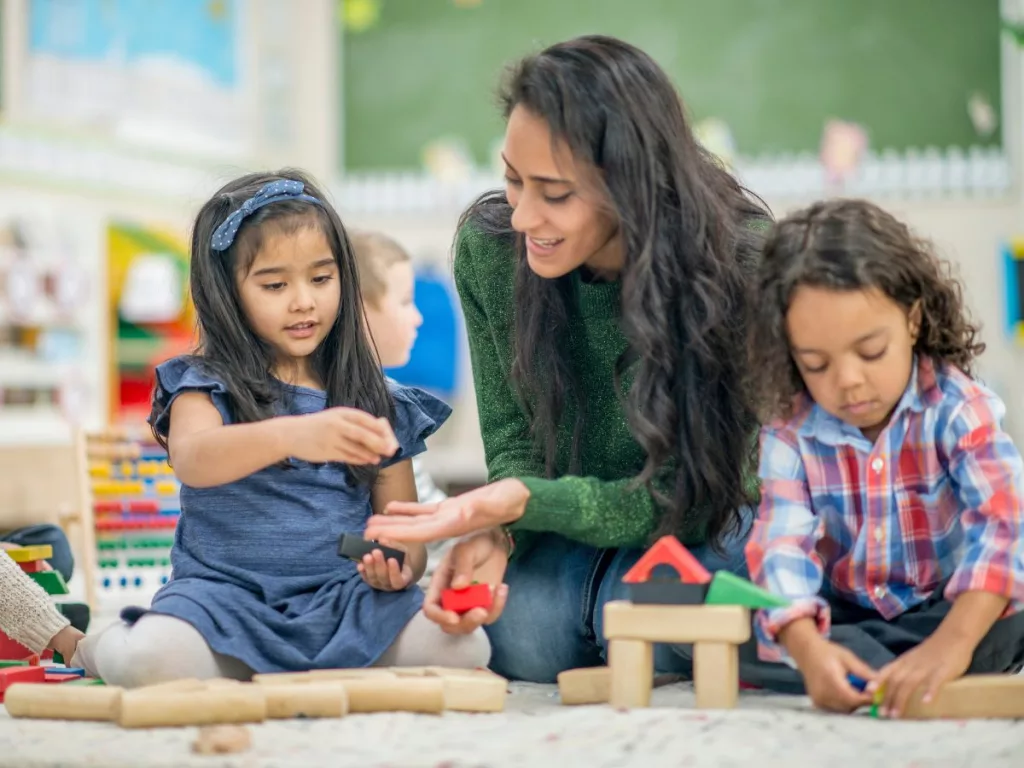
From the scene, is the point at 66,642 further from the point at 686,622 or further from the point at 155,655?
the point at 686,622

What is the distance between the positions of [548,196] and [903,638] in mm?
584

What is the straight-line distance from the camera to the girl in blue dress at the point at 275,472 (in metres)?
1.41

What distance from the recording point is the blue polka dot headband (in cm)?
156

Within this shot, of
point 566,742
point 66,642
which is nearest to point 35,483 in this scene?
point 66,642

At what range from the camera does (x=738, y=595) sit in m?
1.25

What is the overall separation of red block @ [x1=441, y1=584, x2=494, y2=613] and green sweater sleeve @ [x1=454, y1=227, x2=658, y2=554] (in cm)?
8

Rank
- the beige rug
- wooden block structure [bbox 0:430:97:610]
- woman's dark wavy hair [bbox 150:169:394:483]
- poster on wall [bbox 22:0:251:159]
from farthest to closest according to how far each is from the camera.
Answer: poster on wall [bbox 22:0:251:159]
wooden block structure [bbox 0:430:97:610]
woman's dark wavy hair [bbox 150:169:394:483]
the beige rug

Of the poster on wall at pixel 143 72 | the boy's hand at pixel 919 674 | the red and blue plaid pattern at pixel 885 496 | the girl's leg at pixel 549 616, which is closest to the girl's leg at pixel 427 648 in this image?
the girl's leg at pixel 549 616

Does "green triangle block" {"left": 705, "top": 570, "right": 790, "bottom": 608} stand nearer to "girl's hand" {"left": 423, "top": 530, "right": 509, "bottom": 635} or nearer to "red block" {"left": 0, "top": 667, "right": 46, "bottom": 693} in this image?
"girl's hand" {"left": 423, "top": 530, "right": 509, "bottom": 635}

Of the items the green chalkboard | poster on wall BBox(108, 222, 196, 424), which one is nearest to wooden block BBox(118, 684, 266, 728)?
poster on wall BBox(108, 222, 196, 424)

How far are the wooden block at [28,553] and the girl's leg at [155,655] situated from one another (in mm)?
346

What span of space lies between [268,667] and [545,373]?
0.45 meters

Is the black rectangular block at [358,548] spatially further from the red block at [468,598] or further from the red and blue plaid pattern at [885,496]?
the red and blue plaid pattern at [885,496]

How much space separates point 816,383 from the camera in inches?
51.9
